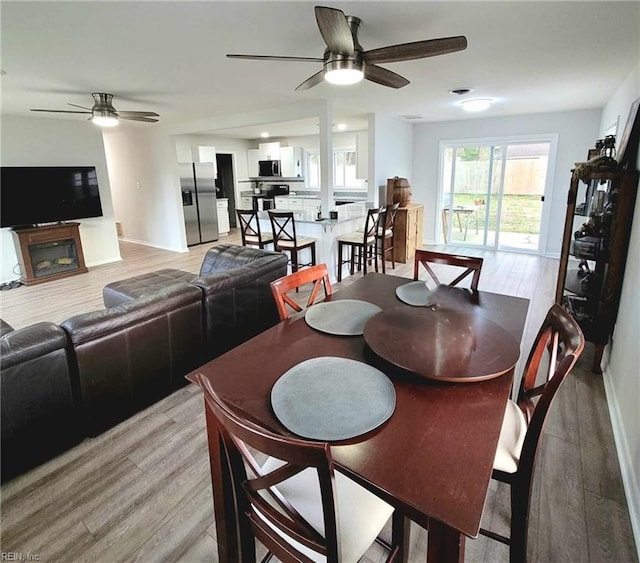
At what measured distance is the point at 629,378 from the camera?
6.81ft

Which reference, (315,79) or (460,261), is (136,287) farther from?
(460,261)

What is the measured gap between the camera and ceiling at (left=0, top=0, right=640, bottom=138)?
2.02 m

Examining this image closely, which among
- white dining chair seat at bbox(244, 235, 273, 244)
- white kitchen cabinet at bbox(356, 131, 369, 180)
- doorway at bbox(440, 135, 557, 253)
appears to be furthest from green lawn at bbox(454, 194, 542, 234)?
white dining chair seat at bbox(244, 235, 273, 244)

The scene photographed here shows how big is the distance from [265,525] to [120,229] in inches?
348

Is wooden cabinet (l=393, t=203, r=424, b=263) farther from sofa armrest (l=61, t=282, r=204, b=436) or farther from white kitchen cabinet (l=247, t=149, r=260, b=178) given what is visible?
white kitchen cabinet (l=247, t=149, r=260, b=178)

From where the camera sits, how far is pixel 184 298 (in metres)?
2.44

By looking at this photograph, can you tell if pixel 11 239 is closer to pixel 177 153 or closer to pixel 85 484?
pixel 177 153

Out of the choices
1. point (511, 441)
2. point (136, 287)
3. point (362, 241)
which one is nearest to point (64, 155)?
point (136, 287)

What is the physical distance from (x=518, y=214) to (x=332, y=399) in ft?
21.8

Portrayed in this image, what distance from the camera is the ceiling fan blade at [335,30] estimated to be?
5.47ft

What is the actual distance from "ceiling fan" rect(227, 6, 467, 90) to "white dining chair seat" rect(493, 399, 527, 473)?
181 cm

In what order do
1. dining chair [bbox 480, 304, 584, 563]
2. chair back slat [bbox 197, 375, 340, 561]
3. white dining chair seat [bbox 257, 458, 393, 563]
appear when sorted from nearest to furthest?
chair back slat [bbox 197, 375, 340, 561]
white dining chair seat [bbox 257, 458, 393, 563]
dining chair [bbox 480, 304, 584, 563]

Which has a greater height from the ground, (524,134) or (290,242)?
(524,134)

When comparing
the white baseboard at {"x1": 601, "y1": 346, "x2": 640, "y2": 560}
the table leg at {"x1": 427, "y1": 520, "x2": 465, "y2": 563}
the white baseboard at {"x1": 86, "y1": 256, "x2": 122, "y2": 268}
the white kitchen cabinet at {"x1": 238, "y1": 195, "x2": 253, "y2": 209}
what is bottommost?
the white baseboard at {"x1": 601, "y1": 346, "x2": 640, "y2": 560}
